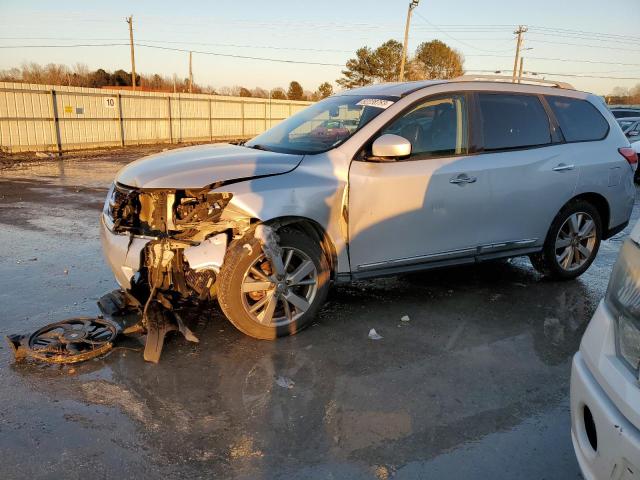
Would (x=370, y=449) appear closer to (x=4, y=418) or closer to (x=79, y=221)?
(x=4, y=418)

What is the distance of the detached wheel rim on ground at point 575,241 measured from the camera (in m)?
A: 5.12

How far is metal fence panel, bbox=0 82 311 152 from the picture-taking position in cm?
1852

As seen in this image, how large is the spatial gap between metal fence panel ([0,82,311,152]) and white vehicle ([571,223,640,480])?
20660 mm

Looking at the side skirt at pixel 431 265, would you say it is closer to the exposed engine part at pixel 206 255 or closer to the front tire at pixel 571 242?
the front tire at pixel 571 242

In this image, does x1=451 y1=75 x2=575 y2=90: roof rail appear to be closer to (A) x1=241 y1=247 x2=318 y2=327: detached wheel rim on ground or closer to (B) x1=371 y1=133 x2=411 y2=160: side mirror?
(B) x1=371 y1=133 x2=411 y2=160: side mirror

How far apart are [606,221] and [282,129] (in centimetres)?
355

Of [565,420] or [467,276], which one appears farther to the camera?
[467,276]

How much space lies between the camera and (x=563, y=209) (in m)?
5.02

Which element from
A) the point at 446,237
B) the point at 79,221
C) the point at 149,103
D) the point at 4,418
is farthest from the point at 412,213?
the point at 149,103

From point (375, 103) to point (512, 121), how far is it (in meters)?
1.40

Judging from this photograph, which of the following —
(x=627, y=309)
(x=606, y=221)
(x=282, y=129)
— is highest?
(x=282, y=129)

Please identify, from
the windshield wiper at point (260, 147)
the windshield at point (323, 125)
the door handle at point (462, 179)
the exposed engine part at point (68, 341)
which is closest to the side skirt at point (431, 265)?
the door handle at point (462, 179)

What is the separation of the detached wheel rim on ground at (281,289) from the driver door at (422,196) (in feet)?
1.37

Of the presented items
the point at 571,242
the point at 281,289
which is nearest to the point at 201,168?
the point at 281,289
